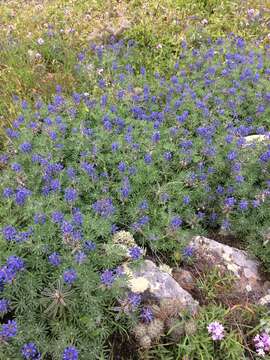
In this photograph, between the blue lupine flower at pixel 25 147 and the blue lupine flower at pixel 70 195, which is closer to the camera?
the blue lupine flower at pixel 70 195

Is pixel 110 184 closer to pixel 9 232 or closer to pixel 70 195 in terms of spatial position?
pixel 70 195

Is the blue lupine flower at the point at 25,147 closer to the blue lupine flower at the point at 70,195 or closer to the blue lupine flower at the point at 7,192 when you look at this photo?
the blue lupine flower at the point at 7,192

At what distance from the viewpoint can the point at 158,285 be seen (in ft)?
10.8

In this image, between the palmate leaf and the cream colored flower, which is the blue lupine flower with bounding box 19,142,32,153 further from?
the palmate leaf

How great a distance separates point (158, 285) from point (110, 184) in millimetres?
1145

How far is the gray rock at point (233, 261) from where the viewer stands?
3.55m

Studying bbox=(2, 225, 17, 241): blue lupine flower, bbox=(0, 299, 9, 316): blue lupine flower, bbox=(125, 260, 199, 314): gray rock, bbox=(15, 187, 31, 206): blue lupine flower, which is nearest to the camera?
bbox=(0, 299, 9, 316): blue lupine flower

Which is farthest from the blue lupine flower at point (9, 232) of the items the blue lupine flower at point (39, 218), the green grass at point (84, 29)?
the green grass at point (84, 29)

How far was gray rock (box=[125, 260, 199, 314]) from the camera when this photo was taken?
3.23 meters

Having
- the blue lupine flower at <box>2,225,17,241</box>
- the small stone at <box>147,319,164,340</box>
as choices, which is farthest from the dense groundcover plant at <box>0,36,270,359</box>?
the small stone at <box>147,319,164,340</box>

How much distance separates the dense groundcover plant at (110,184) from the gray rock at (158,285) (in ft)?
0.61

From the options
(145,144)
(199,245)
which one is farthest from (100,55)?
(199,245)

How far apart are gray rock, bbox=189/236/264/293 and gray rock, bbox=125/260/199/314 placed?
466mm

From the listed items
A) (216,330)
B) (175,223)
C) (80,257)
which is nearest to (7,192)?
(80,257)
